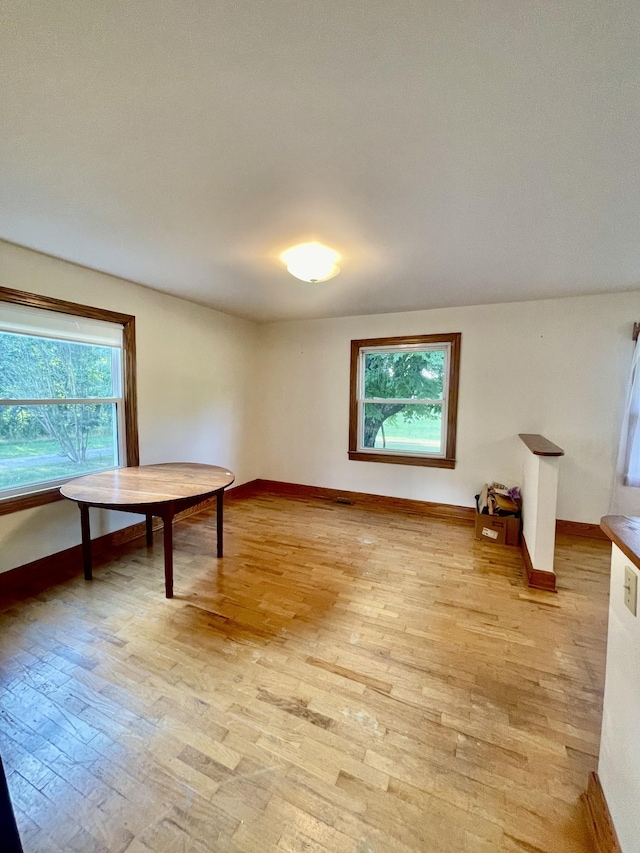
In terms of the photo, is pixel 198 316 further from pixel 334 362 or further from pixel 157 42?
pixel 157 42

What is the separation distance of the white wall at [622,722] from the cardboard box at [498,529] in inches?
87.9

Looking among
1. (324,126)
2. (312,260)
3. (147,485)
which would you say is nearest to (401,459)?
(312,260)

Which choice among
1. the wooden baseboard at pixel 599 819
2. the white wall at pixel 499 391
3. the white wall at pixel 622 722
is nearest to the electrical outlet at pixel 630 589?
the white wall at pixel 622 722

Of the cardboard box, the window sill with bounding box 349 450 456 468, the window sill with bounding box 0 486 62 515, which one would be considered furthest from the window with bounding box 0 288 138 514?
the cardboard box

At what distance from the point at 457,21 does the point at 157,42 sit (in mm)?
806

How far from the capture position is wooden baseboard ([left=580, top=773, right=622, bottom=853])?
92 centimetres

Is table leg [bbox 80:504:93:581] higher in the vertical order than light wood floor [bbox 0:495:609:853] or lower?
higher

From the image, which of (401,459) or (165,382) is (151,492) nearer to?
(165,382)

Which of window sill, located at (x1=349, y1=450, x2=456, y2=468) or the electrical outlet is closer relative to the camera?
the electrical outlet

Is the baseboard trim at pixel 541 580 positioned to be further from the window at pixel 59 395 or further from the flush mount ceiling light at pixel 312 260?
the window at pixel 59 395

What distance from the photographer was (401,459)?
4.07 metres

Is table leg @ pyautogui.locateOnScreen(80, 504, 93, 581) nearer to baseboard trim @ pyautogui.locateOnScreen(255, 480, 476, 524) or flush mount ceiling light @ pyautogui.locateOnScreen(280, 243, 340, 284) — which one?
flush mount ceiling light @ pyautogui.locateOnScreen(280, 243, 340, 284)

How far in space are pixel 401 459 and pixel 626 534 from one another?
3.12 m

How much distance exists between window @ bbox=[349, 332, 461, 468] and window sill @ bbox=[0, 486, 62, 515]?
3039 millimetres
